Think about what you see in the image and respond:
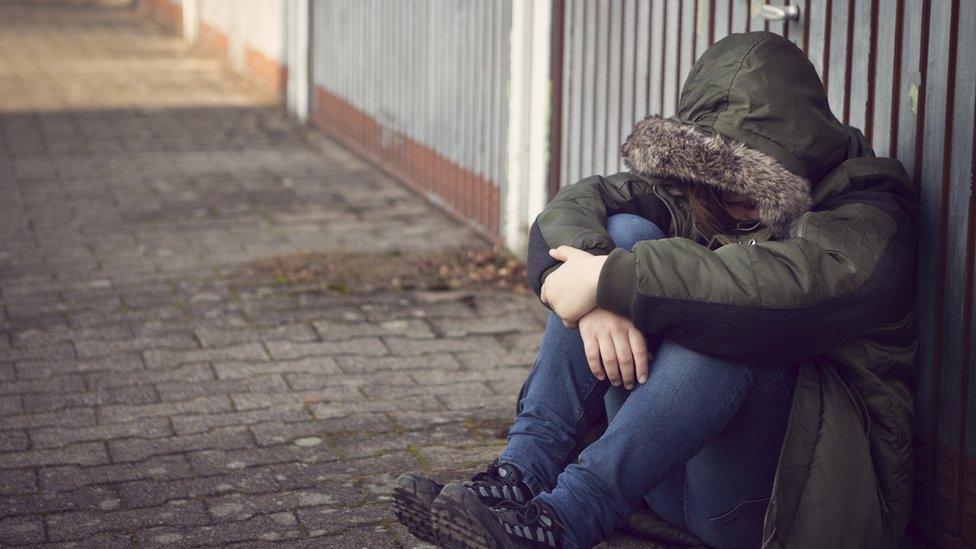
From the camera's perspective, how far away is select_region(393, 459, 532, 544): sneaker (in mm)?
3119

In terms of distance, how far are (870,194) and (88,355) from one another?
3.41 m

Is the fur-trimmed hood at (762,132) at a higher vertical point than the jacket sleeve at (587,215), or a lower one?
higher

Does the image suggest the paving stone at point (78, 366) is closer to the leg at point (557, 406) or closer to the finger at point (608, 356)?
the leg at point (557, 406)

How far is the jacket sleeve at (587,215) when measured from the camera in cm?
331

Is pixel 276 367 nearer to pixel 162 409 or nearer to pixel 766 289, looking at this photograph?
pixel 162 409

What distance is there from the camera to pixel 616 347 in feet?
10.0

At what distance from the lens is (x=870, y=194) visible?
3162 millimetres

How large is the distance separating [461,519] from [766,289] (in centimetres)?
85

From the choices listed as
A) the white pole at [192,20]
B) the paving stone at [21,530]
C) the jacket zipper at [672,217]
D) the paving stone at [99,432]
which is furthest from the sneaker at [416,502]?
the white pole at [192,20]

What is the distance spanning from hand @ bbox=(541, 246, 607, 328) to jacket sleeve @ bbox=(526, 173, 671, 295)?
6cm

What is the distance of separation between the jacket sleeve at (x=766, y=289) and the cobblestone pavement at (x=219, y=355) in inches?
43.1

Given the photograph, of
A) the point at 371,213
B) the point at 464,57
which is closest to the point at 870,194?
the point at 464,57

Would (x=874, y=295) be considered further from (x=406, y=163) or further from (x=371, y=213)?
(x=406, y=163)

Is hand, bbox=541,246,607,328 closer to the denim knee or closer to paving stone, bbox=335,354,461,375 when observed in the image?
the denim knee
